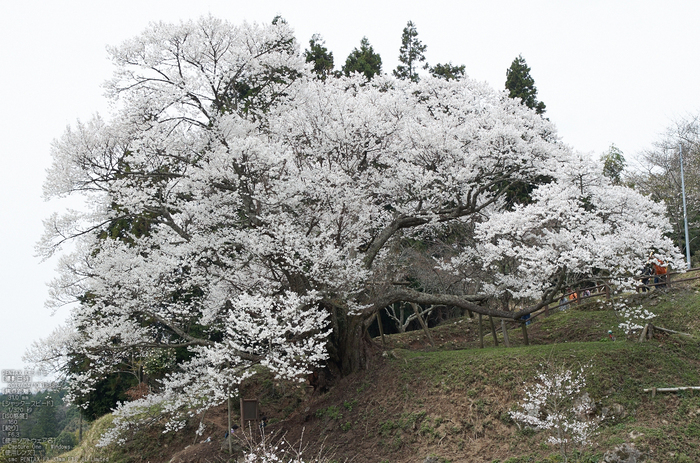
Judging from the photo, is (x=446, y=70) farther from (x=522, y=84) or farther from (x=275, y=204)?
(x=275, y=204)

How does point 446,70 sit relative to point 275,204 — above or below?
above

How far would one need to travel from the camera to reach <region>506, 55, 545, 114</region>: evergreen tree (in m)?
20.4

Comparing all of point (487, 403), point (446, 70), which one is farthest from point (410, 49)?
point (487, 403)

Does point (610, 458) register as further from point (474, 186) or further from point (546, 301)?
point (474, 186)

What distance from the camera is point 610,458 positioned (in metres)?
7.41

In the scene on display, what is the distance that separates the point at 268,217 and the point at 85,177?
145 inches

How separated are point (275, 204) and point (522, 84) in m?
13.8

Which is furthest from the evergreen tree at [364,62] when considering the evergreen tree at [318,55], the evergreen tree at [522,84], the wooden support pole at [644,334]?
the wooden support pole at [644,334]

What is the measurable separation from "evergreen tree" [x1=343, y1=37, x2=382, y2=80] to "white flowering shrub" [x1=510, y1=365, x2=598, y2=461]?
13413 mm

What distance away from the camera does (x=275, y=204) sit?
10.6m

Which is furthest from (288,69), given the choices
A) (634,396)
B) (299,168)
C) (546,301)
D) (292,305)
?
(634,396)

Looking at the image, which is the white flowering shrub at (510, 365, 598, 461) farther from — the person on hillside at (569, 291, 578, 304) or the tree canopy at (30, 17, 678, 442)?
the person on hillside at (569, 291, 578, 304)

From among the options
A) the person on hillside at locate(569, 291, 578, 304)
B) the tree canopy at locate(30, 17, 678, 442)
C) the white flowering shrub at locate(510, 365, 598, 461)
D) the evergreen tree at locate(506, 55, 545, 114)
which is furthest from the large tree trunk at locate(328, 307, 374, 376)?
the evergreen tree at locate(506, 55, 545, 114)

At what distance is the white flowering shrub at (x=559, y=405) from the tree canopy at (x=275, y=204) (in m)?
1.86
